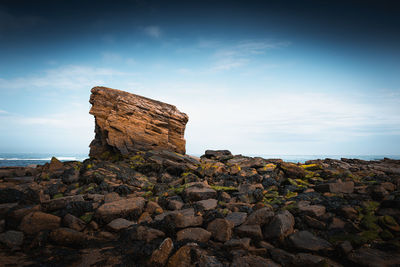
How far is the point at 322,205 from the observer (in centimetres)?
947

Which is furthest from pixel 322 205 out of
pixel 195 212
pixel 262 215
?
pixel 195 212

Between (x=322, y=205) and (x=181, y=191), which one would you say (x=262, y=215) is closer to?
(x=322, y=205)

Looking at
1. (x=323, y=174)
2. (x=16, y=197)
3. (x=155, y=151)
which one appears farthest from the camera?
(x=155, y=151)

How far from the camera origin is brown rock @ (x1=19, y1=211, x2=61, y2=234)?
741 cm

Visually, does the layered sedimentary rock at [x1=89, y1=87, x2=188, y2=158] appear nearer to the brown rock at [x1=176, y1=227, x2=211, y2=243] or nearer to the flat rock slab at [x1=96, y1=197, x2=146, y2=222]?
the flat rock slab at [x1=96, y1=197, x2=146, y2=222]

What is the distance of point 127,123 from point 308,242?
1884 centimetres

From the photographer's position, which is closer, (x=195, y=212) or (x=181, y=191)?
(x=195, y=212)

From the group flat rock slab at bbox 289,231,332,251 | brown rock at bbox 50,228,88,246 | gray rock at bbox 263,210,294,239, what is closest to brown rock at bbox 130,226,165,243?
brown rock at bbox 50,228,88,246

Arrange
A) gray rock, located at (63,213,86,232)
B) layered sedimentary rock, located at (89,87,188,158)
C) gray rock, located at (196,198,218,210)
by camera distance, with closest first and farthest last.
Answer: gray rock, located at (63,213,86,232), gray rock, located at (196,198,218,210), layered sedimentary rock, located at (89,87,188,158)

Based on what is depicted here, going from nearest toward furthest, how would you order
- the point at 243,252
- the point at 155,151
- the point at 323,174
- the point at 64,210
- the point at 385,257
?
the point at 385,257
the point at 243,252
the point at 64,210
the point at 323,174
the point at 155,151

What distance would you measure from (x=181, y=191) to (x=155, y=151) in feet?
29.3

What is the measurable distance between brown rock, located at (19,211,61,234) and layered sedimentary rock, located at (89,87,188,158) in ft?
39.2

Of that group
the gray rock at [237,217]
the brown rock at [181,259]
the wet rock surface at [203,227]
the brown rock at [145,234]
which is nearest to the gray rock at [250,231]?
the wet rock surface at [203,227]

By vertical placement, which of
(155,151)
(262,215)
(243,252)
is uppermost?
(155,151)
